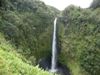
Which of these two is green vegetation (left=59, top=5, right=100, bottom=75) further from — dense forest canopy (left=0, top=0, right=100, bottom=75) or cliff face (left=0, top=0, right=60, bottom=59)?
cliff face (left=0, top=0, right=60, bottom=59)

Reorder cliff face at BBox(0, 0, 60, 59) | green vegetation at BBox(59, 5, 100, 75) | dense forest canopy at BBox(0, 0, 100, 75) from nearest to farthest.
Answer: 1. green vegetation at BBox(59, 5, 100, 75)
2. dense forest canopy at BBox(0, 0, 100, 75)
3. cliff face at BBox(0, 0, 60, 59)

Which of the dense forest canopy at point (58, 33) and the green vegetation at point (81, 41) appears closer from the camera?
the green vegetation at point (81, 41)

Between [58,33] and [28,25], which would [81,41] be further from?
[28,25]

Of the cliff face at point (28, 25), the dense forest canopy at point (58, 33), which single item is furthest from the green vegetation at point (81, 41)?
the cliff face at point (28, 25)

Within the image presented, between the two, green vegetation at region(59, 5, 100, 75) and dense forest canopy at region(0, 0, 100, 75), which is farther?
dense forest canopy at region(0, 0, 100, 75)

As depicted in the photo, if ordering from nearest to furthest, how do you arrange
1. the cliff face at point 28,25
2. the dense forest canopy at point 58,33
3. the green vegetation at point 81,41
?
1. the green vegetation at point 81,41
2. the dense forest canopy at point 58,33
3. the cliff face at point 28,25

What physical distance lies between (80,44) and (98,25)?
271cm

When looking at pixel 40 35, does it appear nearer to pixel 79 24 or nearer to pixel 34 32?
pixel 34 32

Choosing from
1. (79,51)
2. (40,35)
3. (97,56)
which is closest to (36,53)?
(40,35)

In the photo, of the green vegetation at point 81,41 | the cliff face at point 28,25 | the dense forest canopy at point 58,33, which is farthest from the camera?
the cliff face at point 28,25

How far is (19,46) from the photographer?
26.8 metres

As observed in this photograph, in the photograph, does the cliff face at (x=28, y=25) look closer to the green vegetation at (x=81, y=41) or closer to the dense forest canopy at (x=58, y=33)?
the dense forest canopy at (x=58, y=33)

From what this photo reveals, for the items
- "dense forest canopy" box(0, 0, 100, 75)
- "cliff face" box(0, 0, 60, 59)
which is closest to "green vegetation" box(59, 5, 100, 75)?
"dense forest canopy" box(0, 0, 100, 75)

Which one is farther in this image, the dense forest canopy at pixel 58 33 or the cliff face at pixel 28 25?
the cliff face at pixel 28 25
